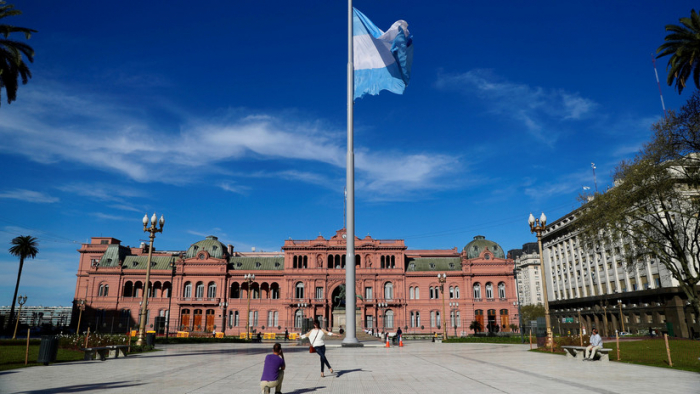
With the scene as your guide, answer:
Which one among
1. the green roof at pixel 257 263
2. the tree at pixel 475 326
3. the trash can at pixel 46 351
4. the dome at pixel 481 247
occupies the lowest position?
the tree at pixel 475 326

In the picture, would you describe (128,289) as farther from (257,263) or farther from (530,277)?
(530,277)

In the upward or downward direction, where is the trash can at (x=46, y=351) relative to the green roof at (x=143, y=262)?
downward

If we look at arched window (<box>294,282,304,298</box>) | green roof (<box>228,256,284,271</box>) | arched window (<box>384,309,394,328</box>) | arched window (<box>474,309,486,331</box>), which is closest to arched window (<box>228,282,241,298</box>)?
green roof (<box>228,256,284,271</box>)

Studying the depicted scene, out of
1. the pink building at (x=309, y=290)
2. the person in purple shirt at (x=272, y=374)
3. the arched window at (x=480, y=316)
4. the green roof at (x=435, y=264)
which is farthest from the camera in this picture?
the green roof at (x=435, y=264)

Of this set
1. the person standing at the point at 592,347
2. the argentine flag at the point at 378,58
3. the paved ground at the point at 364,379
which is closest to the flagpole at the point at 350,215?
the argentine flag at the point at 378,58

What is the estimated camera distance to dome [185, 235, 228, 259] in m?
80.4

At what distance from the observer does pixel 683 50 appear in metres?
26.2

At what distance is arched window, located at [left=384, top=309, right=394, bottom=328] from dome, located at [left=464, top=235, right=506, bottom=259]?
17276 mm

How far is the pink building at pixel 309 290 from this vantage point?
242 feet

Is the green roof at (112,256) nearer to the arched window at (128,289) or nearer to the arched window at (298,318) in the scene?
the arched window at (128,289)

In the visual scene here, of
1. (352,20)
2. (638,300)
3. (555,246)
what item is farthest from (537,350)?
(555,246)

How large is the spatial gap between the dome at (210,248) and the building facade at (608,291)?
57.3 m

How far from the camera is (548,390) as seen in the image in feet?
37.9

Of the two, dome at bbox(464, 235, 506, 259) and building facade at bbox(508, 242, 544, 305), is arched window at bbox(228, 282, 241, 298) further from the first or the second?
building facade at bbox(508, 242, 544, 305)
